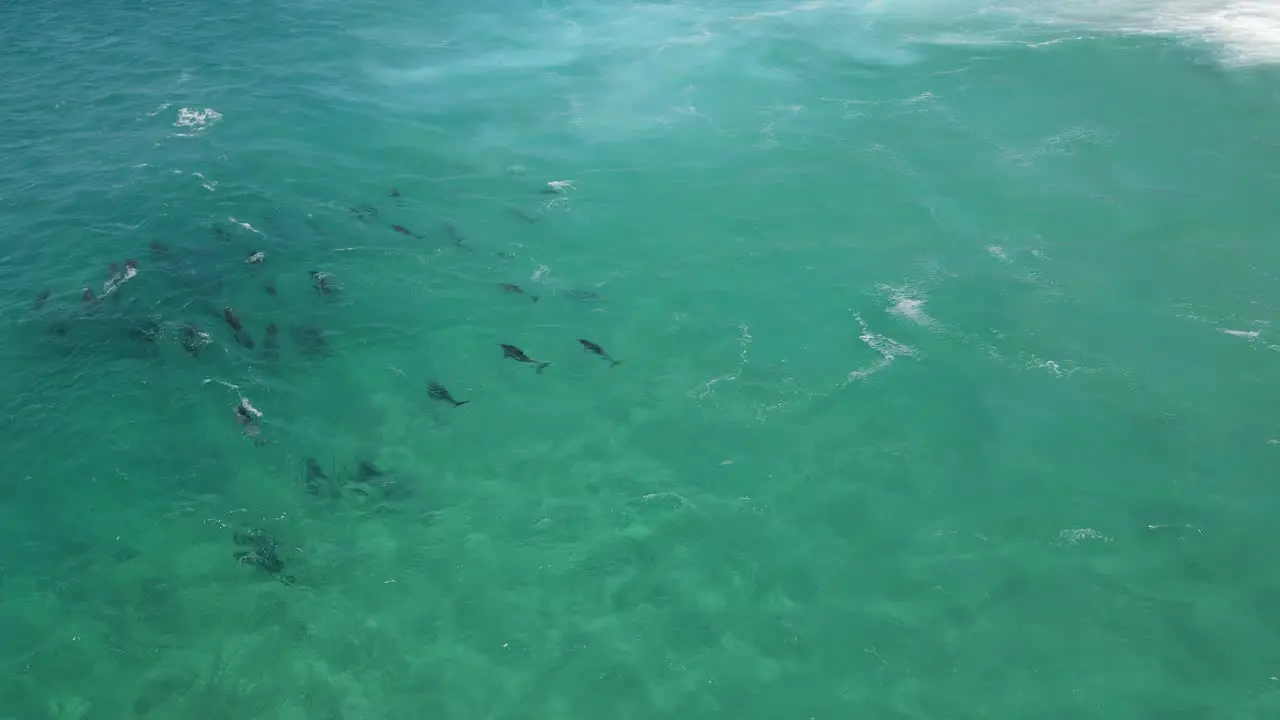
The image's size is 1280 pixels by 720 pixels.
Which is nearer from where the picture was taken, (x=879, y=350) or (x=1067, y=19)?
(x=879, y=350)

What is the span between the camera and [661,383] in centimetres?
5144

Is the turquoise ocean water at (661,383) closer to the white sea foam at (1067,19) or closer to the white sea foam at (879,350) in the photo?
the white sea foam at (879,350)

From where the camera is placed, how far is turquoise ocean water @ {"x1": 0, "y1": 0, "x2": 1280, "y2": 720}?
38500mm

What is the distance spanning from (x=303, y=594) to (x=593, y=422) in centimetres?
1801

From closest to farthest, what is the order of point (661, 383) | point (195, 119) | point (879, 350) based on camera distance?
1. point (661, 383)
2. point (879, 350)
3. point (195, 119)

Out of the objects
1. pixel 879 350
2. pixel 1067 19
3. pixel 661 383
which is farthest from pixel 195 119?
pixel 1067 19

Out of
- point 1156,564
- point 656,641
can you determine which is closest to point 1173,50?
point 1156,564

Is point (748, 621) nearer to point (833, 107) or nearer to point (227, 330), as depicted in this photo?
point (227, 330)

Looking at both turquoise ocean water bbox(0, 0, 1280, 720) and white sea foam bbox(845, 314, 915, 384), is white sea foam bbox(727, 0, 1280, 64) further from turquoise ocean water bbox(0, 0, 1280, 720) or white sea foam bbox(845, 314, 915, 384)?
white sea foam bbox(845, 314, 915, 384)

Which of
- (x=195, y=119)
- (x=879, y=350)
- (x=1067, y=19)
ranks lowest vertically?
(x=879, y=350)

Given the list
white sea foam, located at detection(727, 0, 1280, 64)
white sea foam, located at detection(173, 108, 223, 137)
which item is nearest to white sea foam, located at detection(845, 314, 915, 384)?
white sea foam, located at detection(727, 0, 1280, 64)

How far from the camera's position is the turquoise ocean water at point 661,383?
38.5 m

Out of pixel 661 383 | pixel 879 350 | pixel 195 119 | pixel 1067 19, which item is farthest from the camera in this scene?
pixel 1067 19

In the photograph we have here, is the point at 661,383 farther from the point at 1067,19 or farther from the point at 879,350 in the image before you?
the point at 1067,19
